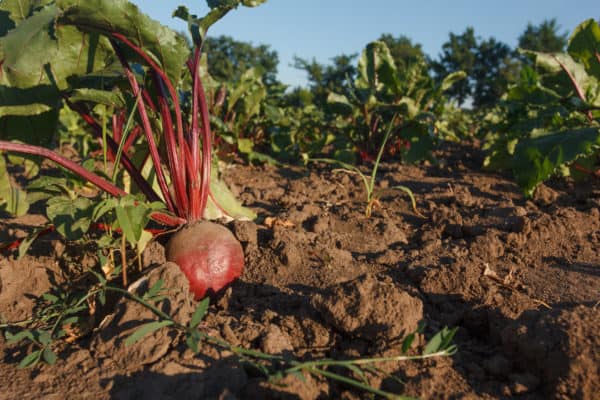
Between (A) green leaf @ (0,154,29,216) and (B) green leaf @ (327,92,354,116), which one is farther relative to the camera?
(B) green leaf @ (327,92,354,116)

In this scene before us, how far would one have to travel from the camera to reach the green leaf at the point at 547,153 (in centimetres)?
247

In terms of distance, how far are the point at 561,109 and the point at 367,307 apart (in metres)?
2.66

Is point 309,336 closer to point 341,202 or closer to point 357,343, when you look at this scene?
point 357,343

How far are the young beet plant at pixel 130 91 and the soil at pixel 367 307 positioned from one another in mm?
188

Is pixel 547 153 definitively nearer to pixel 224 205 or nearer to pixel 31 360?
pixel 224 205

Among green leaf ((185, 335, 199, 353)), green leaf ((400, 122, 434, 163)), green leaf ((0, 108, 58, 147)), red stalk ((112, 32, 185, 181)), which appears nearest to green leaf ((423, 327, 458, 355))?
green leaf ((185, 335, 199, 353))

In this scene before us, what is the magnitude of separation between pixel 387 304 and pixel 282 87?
18.7 feet

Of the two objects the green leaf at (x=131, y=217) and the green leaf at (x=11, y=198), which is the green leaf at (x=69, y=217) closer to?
the green leaf at (x=131, y=217)

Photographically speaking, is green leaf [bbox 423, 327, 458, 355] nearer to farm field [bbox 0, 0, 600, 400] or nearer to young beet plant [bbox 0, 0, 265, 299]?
farm field [bbox 0, 0, 600, 400]

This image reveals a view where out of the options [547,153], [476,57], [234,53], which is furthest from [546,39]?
[547,153]

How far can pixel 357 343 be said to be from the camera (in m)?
1.42

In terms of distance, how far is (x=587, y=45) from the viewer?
3.26 metres

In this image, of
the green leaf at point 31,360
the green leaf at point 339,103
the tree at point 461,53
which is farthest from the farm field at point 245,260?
the tree at point 461,53

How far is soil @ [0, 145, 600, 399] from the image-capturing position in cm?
122
